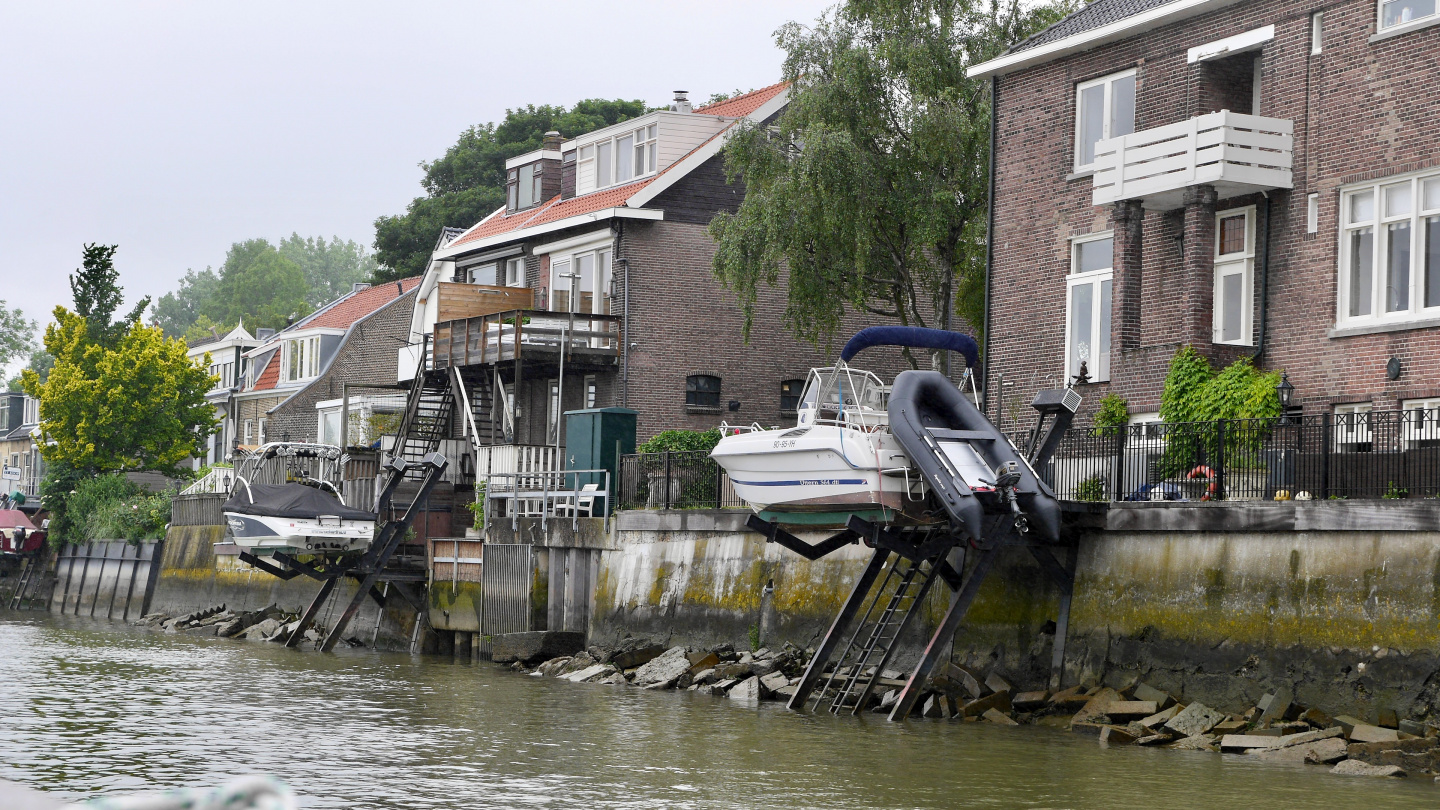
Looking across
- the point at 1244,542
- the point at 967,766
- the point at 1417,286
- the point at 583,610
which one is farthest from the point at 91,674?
the point at 1417,286

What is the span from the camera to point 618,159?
41.9 meters

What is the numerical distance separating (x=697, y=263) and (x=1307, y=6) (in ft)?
60.8

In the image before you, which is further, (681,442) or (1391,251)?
(681,442)

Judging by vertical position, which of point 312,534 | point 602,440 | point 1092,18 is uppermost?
point 1092,18

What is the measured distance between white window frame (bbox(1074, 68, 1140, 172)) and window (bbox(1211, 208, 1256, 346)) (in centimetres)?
255

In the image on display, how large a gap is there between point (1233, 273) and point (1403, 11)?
424cm

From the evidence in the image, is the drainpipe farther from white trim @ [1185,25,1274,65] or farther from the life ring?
the life ring

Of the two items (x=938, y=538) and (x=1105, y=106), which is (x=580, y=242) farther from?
(x=938, y=538)

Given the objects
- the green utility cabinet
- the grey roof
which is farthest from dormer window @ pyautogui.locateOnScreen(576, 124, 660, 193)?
the grey roof

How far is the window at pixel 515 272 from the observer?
43531 mm

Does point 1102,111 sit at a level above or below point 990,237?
above

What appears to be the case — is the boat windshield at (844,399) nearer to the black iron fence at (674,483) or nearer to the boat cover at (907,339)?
the boat cover at (907,339)

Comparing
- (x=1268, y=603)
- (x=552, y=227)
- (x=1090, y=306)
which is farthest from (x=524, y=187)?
(x=1268, y=603)

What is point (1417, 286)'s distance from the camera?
21.4 m
